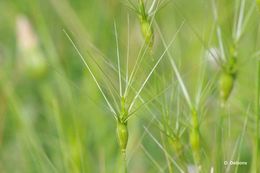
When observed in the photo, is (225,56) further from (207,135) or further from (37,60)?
(37,60)

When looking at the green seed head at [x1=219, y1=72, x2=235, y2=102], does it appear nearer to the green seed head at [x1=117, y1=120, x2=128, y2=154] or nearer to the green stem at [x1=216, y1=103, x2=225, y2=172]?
the green stem at [x1=216, y1=103, x2=225, y2=172]

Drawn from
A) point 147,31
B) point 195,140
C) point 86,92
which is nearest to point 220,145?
point 195,140

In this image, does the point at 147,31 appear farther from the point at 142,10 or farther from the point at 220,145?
the point at 220,145

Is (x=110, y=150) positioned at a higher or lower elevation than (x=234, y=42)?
lower

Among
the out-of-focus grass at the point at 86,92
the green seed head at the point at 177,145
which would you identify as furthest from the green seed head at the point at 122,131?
the out-of-focus grass at the point at 86,92

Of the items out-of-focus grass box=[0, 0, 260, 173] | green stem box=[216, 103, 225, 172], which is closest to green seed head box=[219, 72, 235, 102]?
green stem box=[216, 103, 225, 172]

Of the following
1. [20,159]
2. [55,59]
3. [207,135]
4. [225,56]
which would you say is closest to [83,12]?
[55,59]
